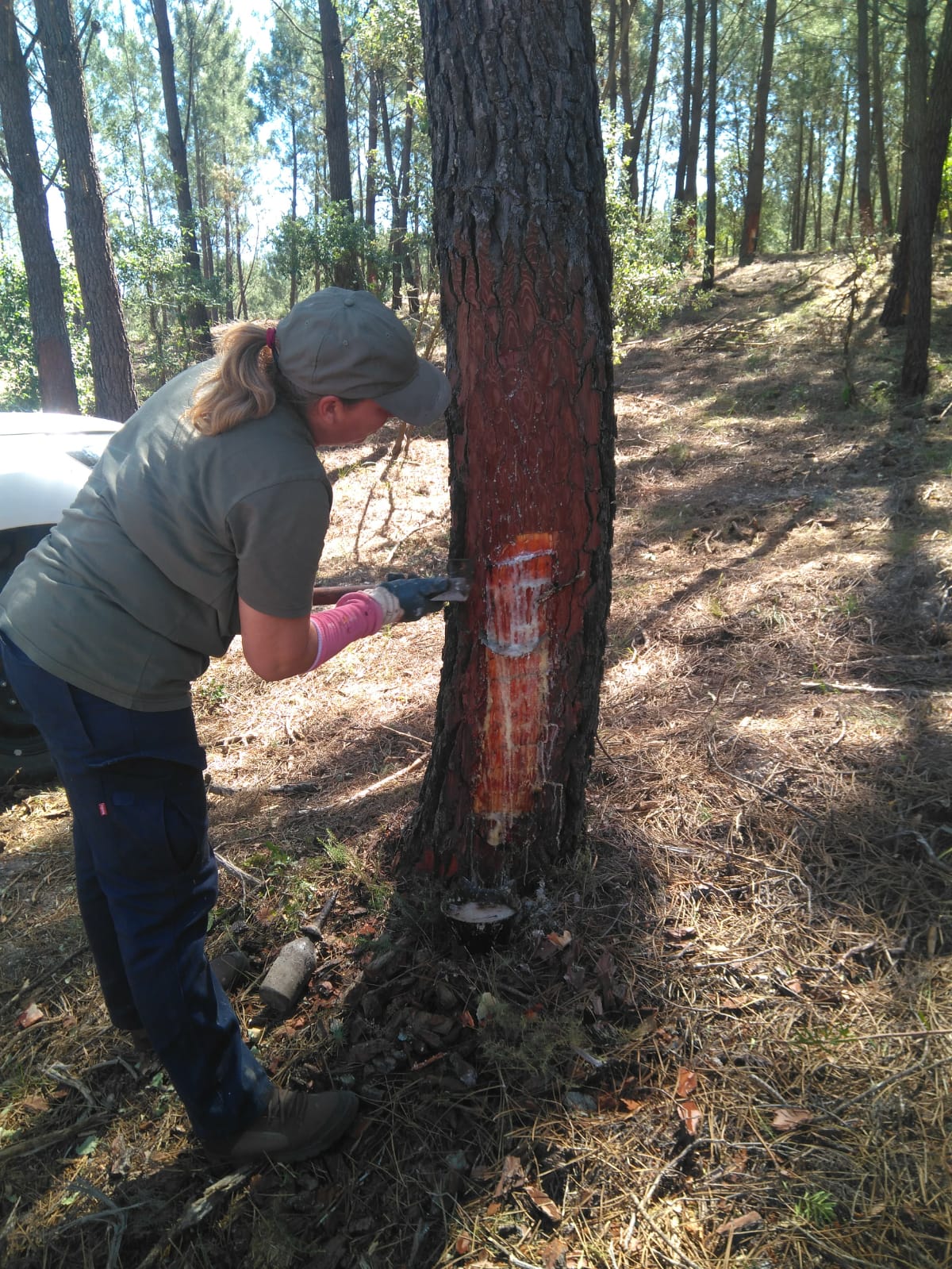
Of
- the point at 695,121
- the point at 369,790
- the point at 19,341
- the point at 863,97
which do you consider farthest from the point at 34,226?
the point at 863,97

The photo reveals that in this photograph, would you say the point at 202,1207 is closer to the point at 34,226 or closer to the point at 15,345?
the point at 34,226

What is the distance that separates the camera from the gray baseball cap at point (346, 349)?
64.7 inches

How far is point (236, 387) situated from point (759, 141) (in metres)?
16.4

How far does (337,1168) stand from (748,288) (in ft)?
50.7

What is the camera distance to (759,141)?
14.5 m

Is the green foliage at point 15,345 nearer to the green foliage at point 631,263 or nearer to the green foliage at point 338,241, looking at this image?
the green foliage at point 338,241

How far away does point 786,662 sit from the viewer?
3.56 metres

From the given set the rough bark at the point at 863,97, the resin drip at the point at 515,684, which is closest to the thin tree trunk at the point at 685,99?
the rough bark at the point at 863,97

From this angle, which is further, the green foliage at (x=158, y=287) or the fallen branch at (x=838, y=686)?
the green foliage at (x=158, y=287)

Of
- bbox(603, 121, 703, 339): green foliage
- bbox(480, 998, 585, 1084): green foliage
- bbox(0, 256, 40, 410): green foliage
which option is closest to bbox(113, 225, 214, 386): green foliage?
bbox(0, 256, 40, 410): green foliage

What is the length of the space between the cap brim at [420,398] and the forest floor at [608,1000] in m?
1.39

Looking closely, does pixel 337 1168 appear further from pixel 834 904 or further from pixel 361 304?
pixel 361 304

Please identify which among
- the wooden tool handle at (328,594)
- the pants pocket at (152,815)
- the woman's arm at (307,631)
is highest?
the woman's arm at (307,631)

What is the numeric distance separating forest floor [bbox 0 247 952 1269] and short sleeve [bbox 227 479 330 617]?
1159mm
